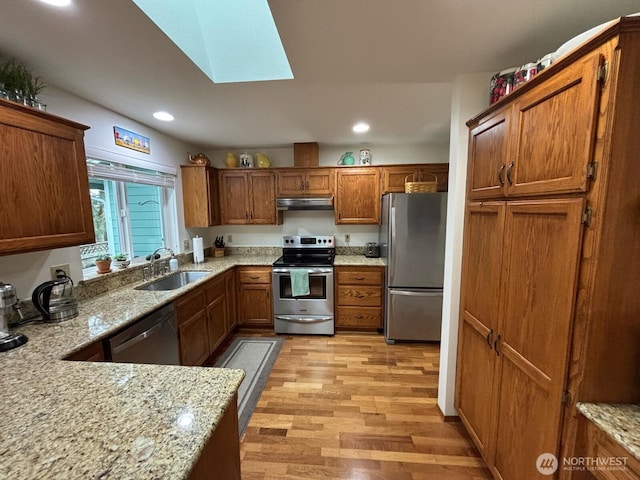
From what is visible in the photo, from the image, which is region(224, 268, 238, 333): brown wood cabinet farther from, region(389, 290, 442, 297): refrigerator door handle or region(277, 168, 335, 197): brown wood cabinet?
region(389, 290, 442, 297): refrigerator door handle

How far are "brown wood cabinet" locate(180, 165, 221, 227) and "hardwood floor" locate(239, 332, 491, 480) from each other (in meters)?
1.93

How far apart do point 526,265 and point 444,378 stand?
3.82 feet

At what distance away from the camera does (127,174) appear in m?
2.50

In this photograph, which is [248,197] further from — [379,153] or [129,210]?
[379,153]

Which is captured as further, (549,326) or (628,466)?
Result: (549,326)

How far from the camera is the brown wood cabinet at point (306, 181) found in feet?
11.3

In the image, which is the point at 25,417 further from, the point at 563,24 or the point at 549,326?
the point at 563,24

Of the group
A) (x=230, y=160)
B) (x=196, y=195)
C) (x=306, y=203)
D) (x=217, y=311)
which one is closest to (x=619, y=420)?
(x=217, y=311)

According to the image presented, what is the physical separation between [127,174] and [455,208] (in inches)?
111

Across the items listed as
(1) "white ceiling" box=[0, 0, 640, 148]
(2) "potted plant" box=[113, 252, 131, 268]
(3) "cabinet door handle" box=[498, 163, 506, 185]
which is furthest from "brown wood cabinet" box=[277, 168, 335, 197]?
(3) "cabinet door handle" box=[498, 163, 506, 185]

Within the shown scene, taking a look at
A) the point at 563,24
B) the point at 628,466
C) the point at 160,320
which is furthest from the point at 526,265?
the point at 160,320

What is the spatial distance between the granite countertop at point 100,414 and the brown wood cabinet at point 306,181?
8.50ft

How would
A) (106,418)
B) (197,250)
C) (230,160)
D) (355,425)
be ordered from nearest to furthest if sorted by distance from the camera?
1. (106,418)
2. (355,425)
3. (197,250)
4. (230,160)

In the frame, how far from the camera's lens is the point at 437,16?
1.16m
